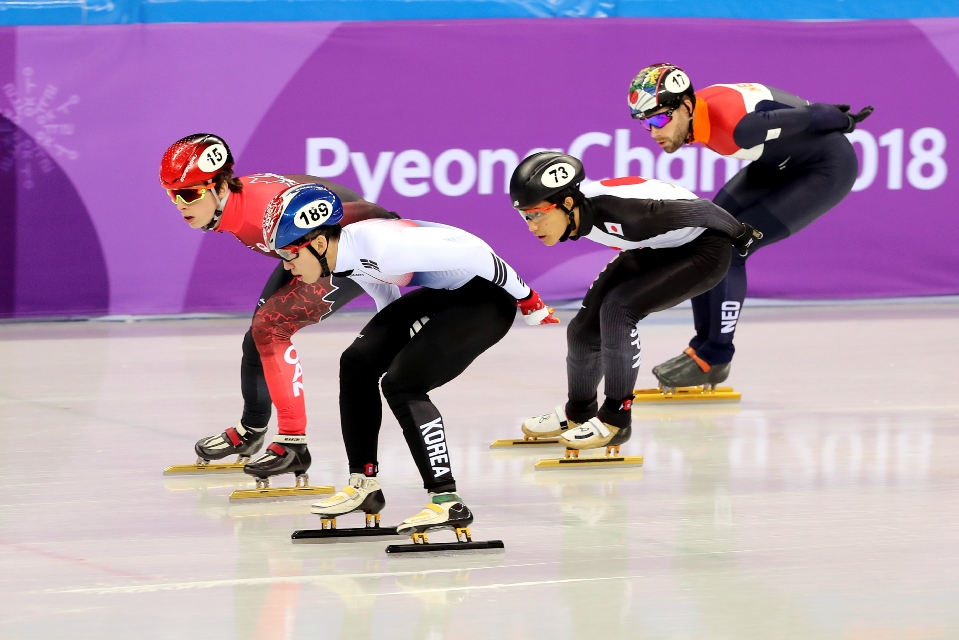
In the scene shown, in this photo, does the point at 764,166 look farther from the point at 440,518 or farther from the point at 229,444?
the point at 440,518

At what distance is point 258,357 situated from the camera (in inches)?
204

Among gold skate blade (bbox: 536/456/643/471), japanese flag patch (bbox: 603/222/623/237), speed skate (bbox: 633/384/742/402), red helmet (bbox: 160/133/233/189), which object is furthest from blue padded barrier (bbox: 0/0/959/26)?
red helmet (bbox: 160/133/233/189)

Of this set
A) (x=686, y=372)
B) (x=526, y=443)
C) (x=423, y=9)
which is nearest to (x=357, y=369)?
(x=526, y=443)

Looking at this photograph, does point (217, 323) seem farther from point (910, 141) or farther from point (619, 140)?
point (910, 141)

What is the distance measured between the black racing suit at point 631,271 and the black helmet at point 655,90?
0.66 m

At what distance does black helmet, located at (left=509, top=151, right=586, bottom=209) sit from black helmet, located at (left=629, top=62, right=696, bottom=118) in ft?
4.57

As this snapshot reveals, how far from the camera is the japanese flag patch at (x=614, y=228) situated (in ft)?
17.4

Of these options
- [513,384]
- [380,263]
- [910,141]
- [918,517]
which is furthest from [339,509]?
[910,141]

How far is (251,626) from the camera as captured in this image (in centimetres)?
349

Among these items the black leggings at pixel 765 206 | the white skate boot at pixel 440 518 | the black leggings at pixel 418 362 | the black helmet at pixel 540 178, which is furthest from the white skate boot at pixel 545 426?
the white skate boot at pixel 440 518

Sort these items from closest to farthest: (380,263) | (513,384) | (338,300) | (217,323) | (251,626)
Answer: (251,626) < (380,263) < (338,300) < (513,384) < (217,323)

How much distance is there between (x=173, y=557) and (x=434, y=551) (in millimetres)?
750

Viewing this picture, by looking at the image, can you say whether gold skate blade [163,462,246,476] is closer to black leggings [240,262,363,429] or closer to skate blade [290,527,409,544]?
black leggings [240,262,363,429]

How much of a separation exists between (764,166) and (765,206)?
23cm
